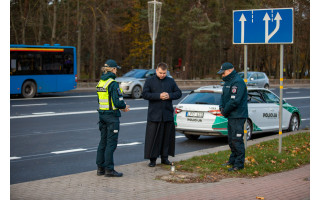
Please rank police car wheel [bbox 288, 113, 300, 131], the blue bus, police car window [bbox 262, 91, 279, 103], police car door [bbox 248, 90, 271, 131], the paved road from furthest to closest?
the blue bus, police car wheel [bbox 288, 113, 300, 131], police car window [bbox 262, 91, 279, 103], police car door [bbox 248, 90, 271, 131], the paved road

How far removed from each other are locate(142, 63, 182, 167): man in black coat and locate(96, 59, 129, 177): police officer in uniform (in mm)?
989

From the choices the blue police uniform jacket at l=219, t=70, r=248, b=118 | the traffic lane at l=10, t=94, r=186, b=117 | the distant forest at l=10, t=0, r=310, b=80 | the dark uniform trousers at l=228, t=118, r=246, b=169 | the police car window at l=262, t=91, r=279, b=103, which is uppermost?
the distant forest at l=10, t=0, r=310, b=80

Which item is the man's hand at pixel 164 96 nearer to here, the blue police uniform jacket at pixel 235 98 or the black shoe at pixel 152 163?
the blue police uniform jacket at pixel 235 98

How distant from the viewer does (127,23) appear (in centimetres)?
6769

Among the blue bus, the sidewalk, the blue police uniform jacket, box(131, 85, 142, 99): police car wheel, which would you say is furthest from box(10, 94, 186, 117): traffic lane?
the blue police uniform jacket

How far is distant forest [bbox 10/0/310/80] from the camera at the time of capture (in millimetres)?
43688

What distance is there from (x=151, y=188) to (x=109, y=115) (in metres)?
1.46

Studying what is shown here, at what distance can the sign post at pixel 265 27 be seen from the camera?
9953 millimetres

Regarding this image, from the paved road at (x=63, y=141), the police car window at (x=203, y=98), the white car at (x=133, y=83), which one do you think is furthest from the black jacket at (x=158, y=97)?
the white car at (x=133, y=83)

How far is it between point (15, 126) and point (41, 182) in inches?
330

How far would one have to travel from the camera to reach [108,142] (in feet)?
25.9

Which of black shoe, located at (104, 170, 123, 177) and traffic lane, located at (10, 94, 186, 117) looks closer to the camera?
black shoe, located at (104, 170, 123, 177)

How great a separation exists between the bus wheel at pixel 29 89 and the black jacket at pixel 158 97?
19242 millimetres

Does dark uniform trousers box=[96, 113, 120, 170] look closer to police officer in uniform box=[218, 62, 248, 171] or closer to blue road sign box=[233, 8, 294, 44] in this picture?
police officer in uniform box=[218, 62, 248, 171]
